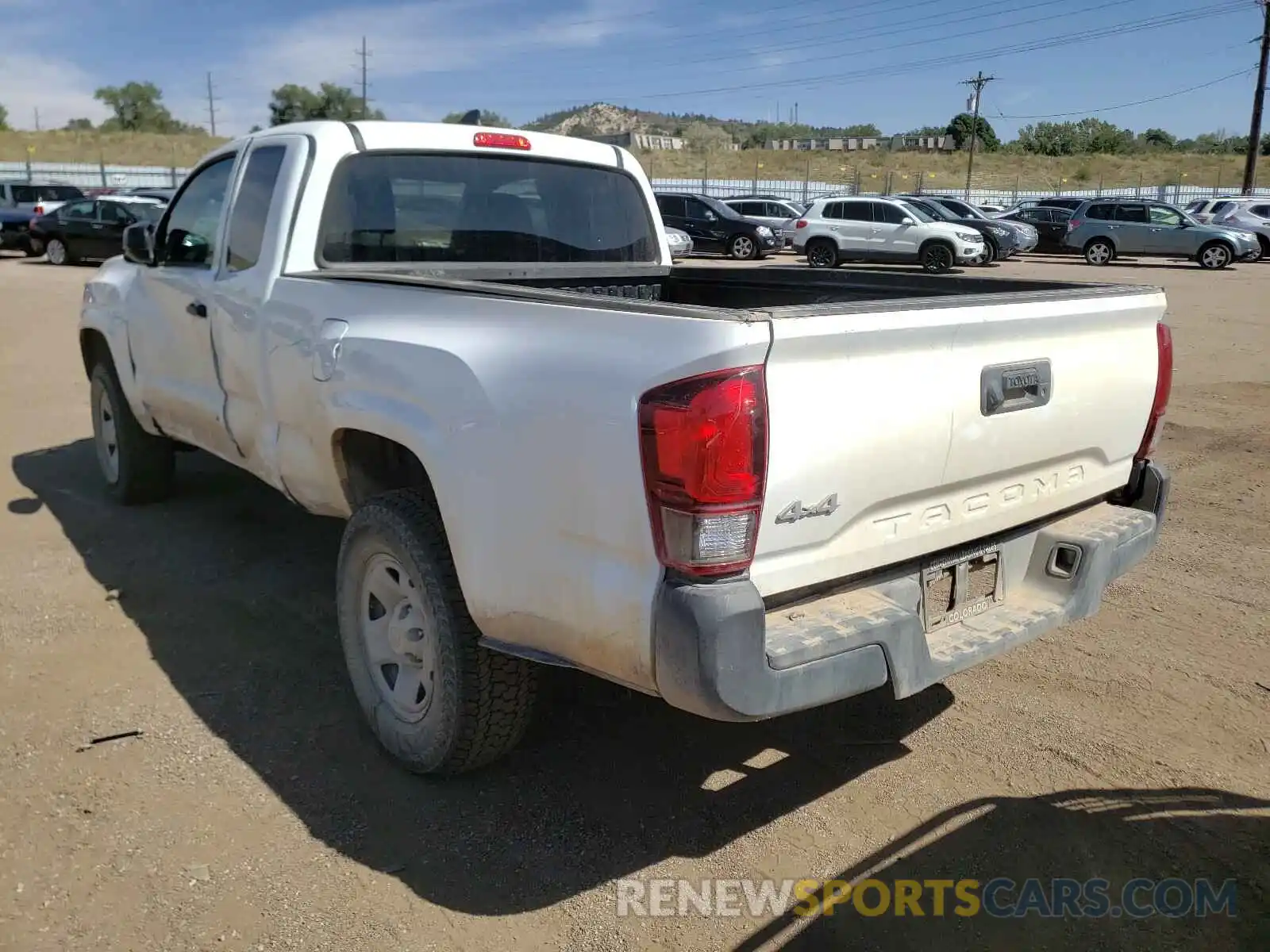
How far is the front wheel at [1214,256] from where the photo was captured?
2566cm

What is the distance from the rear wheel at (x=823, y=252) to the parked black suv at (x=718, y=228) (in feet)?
5.69

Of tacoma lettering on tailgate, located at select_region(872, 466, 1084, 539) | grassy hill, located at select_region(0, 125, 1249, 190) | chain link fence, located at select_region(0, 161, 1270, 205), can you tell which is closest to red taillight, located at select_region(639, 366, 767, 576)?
tacoma lettering on tailgate, located at select_region(872, 466, 1084, 539)

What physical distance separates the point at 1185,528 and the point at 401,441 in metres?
4.58

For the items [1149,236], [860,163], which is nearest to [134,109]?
[860,163]

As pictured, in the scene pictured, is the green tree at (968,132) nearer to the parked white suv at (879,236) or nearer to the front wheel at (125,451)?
the parked white suv at (879,236)

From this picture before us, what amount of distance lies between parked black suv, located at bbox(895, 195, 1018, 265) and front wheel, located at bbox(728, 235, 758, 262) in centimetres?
404

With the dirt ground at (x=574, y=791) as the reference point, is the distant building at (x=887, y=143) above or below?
above

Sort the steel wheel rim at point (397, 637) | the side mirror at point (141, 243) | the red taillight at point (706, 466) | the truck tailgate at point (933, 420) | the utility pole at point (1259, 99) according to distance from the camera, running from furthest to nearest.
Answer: the utility pole at point (1259, 99) → the side mirror at point (141, 243) → the steel wheel rim at point (397, 637) → the truck tailgate at point (933, 420) → the red taillight at point (706, 466)

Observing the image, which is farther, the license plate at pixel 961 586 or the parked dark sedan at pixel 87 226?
the parked dark sedan at pixel 87 226

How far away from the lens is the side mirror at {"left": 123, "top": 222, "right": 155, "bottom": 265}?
5.15m

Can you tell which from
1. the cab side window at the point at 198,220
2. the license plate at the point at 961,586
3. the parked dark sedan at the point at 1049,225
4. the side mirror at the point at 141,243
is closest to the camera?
the license plate at the point at 961,586

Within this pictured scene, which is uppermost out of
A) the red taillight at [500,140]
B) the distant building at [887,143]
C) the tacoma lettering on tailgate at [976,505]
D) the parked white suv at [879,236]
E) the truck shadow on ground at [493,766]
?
the distant building at [887,143]

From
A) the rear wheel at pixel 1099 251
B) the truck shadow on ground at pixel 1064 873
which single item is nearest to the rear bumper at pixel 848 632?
the truck shadow on ground at pixel 1064 873

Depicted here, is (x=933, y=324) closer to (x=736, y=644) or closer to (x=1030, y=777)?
(x=736, y=644)
